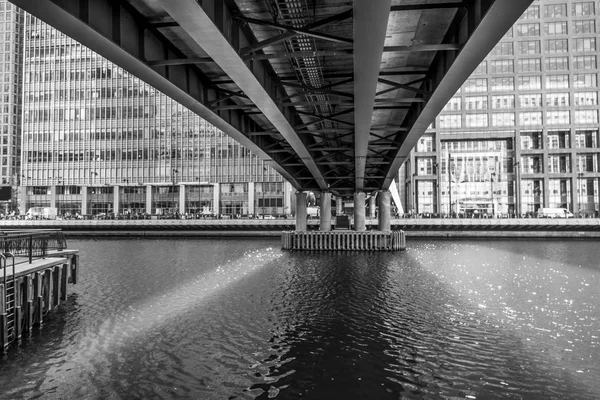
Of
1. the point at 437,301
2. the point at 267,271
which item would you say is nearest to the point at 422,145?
the point at 267,271

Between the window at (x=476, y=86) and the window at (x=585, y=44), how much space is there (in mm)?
19877

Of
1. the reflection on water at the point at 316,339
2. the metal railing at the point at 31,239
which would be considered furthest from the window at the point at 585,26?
the metal railing at the point at 31,239

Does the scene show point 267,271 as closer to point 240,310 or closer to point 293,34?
point 240,310

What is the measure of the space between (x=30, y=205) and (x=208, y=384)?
10131cm

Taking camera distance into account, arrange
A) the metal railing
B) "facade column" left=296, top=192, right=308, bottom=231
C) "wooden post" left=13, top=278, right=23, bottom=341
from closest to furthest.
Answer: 1. "wooden post" left=13, top=278, right=23, bottom=341
2. the metal railing
3. "facade column" left=296, top=192, right=308, bottom=231

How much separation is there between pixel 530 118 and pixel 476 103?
1208 cm

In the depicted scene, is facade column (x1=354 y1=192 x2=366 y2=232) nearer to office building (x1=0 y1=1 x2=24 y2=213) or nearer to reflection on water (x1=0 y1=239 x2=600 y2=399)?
reflection on water (x1=0 y1=239 x2=600 y2=399)

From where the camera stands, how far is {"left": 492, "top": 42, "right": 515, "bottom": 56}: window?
301 ft

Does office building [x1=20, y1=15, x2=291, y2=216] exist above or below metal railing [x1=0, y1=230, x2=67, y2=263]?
above

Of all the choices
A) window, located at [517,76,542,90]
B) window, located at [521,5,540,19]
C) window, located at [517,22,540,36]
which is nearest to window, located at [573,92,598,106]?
window, located at [517,76,542,90]

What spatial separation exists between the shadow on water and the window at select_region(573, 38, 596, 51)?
93487 millimetres

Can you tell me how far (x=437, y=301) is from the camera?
1905 cm

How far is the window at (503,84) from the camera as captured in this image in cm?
9119

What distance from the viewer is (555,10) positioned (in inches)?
3553
